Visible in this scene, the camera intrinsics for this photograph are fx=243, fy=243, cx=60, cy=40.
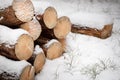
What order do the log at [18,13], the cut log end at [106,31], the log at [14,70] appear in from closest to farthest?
the log at [14,70] → the log at [18,13] → the cut log end at [106,31]

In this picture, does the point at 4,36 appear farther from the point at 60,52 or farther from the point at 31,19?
the point at 60,52

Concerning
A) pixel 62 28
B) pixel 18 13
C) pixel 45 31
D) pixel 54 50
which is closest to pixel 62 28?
pixel 62 28

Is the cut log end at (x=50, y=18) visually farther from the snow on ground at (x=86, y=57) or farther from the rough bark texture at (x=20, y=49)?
the rough bark texture at (x=20, y=49)

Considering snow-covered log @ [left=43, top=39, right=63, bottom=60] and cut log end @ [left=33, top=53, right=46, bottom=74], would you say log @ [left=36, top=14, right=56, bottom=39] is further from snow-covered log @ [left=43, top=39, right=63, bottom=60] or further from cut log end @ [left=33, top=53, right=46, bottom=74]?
cut log end @ [left=33, top=53, right=46, bottom=74]

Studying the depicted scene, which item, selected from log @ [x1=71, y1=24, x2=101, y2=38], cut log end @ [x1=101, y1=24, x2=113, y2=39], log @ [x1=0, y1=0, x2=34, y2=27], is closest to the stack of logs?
log @ [x1=0, y1=0, x2=34, y2=27]

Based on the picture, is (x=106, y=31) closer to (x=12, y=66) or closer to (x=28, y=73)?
(x=28, y=73)

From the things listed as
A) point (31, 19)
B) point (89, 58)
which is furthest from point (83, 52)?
point (31, 19)

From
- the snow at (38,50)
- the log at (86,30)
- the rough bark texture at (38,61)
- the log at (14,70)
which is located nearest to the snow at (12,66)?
the log at (14,70)

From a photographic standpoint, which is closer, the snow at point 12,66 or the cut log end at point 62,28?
the snow at point 12,66
